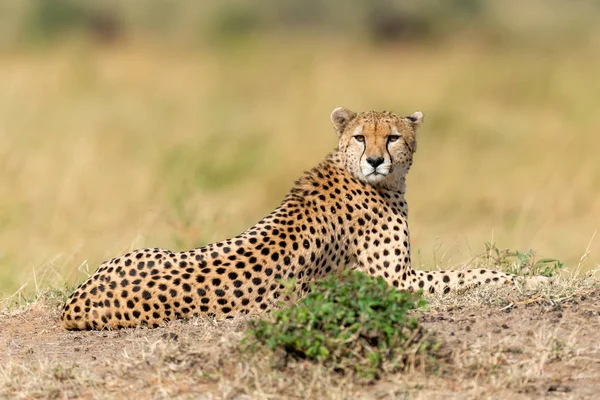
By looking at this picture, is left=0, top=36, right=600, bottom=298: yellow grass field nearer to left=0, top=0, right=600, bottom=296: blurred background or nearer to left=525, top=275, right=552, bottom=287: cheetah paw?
left=0, top=0, right=600, bottom=296: blurred background

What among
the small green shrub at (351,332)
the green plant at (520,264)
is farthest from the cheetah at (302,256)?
the small green shrub at (351,332)

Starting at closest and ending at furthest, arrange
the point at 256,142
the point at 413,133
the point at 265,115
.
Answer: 1. the point at 413,133
2. the point at 256,142
3. the point at 265,115

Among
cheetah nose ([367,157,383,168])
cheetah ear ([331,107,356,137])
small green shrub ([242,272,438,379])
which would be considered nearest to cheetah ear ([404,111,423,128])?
cheetah ear ([331,107,356,137])

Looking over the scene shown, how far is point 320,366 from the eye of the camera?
3.35 metres

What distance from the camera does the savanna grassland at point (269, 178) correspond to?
348 centimetres

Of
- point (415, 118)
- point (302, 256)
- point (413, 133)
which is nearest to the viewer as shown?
point (302, 256)

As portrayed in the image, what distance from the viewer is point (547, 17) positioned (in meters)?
15.5

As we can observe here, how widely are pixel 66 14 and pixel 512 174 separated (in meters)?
8.35

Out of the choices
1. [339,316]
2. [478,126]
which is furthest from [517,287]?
[478,126]

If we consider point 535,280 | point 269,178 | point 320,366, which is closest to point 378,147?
point 535,280

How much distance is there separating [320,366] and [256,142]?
282 inches

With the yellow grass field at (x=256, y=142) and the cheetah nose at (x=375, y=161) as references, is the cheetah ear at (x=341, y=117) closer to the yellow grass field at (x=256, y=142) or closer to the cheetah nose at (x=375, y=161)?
the cheetah nose at (x=375, y=161)

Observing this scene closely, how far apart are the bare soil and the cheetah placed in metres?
0.17

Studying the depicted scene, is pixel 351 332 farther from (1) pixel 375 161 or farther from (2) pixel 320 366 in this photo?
(1) pixel 375 161
